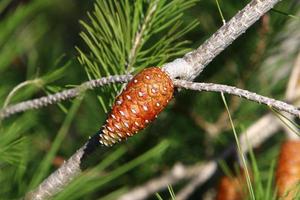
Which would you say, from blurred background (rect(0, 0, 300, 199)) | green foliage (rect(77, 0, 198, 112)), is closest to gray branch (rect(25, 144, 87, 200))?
green foliage (rect(77, 0, 198, 112))

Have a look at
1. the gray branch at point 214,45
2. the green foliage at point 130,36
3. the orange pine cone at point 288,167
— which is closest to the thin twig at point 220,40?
the gray branch at point 214,45

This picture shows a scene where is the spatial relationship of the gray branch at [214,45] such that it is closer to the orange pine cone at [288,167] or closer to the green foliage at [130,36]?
the green foliage at [130,36]

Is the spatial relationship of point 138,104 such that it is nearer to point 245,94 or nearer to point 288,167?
point 245,94

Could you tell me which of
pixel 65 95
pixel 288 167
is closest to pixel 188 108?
pixel 288 167

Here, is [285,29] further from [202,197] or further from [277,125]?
[202,197]

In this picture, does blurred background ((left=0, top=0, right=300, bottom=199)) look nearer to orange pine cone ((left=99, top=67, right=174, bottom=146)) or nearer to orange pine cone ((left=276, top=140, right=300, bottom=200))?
orange pine cone ((left=276, top=140, right=300, bottom=200))

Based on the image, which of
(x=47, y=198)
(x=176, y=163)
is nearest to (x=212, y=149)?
(x=176, y=163)

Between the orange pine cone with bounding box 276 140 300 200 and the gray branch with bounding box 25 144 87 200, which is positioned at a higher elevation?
the gray branch with bounding box 25 144 87 200

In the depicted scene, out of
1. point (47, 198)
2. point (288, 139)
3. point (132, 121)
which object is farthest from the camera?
point (288, 139)
